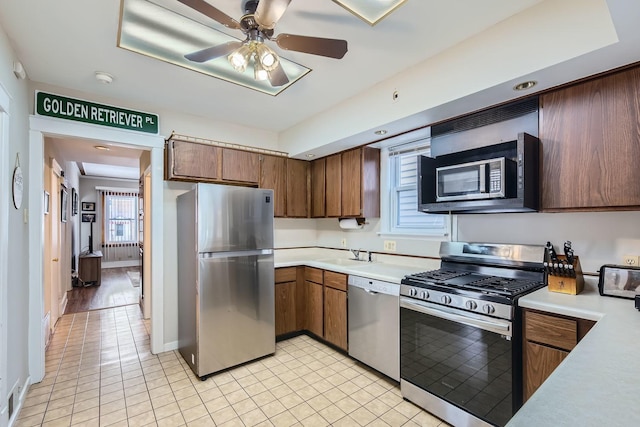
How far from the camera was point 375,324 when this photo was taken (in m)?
2.61

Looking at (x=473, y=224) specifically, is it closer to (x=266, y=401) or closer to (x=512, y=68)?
(x=512, y=68)

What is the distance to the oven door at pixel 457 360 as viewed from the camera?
177 cm

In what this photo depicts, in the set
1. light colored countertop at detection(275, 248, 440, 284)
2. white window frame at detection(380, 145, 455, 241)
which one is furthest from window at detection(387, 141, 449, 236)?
light colored countertop at detection(275, 248, 440, 284)

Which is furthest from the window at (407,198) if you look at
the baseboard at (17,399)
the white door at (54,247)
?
the white door at (54,247)

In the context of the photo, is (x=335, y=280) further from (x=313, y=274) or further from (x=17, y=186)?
(x=17, y=186)

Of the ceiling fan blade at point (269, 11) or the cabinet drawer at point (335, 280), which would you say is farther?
the cabinet drawer at point (335, 280)

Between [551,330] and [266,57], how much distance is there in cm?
215

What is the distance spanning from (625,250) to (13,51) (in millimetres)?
4184

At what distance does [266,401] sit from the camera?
2.30m

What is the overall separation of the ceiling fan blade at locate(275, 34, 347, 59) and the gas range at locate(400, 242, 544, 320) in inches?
64.6

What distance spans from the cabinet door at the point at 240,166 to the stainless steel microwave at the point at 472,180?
6.70ft

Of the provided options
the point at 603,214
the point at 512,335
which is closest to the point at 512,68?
the point at 603,214

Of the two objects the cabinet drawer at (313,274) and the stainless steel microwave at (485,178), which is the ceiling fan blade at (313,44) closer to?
the stainless steel microwave at (485,178)

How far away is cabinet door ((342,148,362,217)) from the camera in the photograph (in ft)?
10.9
